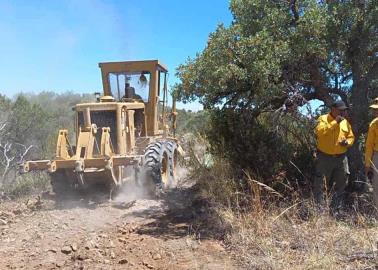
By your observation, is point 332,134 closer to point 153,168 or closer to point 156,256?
point 156,256

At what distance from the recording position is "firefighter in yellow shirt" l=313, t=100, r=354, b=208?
6967mm

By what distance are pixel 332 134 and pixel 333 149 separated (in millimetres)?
227

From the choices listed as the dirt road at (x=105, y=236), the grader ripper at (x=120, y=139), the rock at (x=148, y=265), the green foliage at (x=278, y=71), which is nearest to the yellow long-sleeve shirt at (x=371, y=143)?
the green foliage at (x=278, y=71)

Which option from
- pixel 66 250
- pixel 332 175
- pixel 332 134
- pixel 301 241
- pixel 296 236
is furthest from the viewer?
pixel 332 175

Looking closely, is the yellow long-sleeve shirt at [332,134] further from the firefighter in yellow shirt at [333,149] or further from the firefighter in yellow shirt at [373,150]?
the firefighter in yellow shirt at [373,150]

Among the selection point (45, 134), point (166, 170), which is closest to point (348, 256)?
point (166, 170)

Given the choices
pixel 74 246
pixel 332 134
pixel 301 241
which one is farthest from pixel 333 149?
pixel 74 246

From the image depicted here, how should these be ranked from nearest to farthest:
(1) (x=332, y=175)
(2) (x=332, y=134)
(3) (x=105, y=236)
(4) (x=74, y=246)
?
(4) (x=74, y=246)
(3) (x=105, y=236)
(2) (x=332, y=134)
(1) (x=332, y=175)

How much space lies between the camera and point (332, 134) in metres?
7.00

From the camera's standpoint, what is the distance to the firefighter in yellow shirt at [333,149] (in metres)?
6.97

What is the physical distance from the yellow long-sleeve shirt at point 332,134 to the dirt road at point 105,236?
2198 millimetres

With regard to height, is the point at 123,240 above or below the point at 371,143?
below

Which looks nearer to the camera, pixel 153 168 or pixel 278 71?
pixel 278 71

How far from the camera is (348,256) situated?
5.18 metres
